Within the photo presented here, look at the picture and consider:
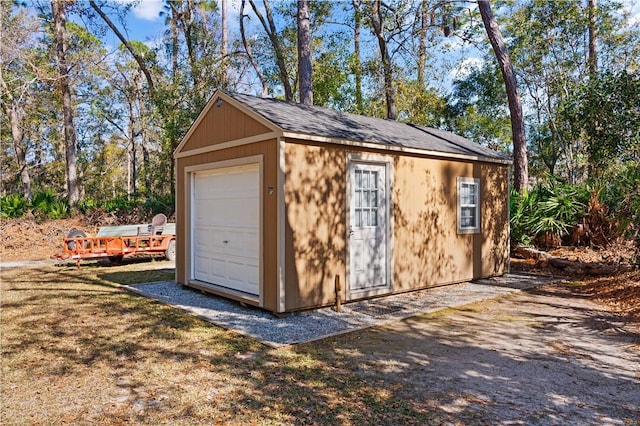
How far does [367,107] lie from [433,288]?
1536 cm

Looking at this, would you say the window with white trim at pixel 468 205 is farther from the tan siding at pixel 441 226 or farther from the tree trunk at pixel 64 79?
the tree trunk at pixel 64 79

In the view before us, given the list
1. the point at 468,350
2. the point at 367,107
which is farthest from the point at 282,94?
the point at 468,350

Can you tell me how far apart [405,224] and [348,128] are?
1.85 metres

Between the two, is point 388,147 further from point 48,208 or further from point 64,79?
point 64,79

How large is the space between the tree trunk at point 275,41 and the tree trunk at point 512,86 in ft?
32.4

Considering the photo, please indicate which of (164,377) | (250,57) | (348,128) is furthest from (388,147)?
(250,57)

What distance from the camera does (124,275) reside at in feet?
32.8

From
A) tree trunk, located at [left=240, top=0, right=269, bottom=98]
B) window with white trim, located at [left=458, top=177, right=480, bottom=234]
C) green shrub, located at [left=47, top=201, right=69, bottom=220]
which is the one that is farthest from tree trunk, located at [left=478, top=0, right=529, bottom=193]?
green shrub, located at [left=47, top=201, right=69, bottom=220]

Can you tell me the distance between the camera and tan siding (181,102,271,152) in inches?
263

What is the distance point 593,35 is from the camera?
16.8 metres

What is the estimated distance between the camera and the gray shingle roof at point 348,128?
6562 mm

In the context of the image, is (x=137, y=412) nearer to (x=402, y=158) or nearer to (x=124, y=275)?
(x=402, y=158)

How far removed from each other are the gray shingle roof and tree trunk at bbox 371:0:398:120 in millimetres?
9969

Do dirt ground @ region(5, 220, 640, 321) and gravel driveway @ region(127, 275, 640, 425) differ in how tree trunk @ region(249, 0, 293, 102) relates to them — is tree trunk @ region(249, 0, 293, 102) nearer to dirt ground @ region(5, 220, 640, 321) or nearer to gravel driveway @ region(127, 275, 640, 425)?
dirt ground @ region(5, 220, 640, 321)
